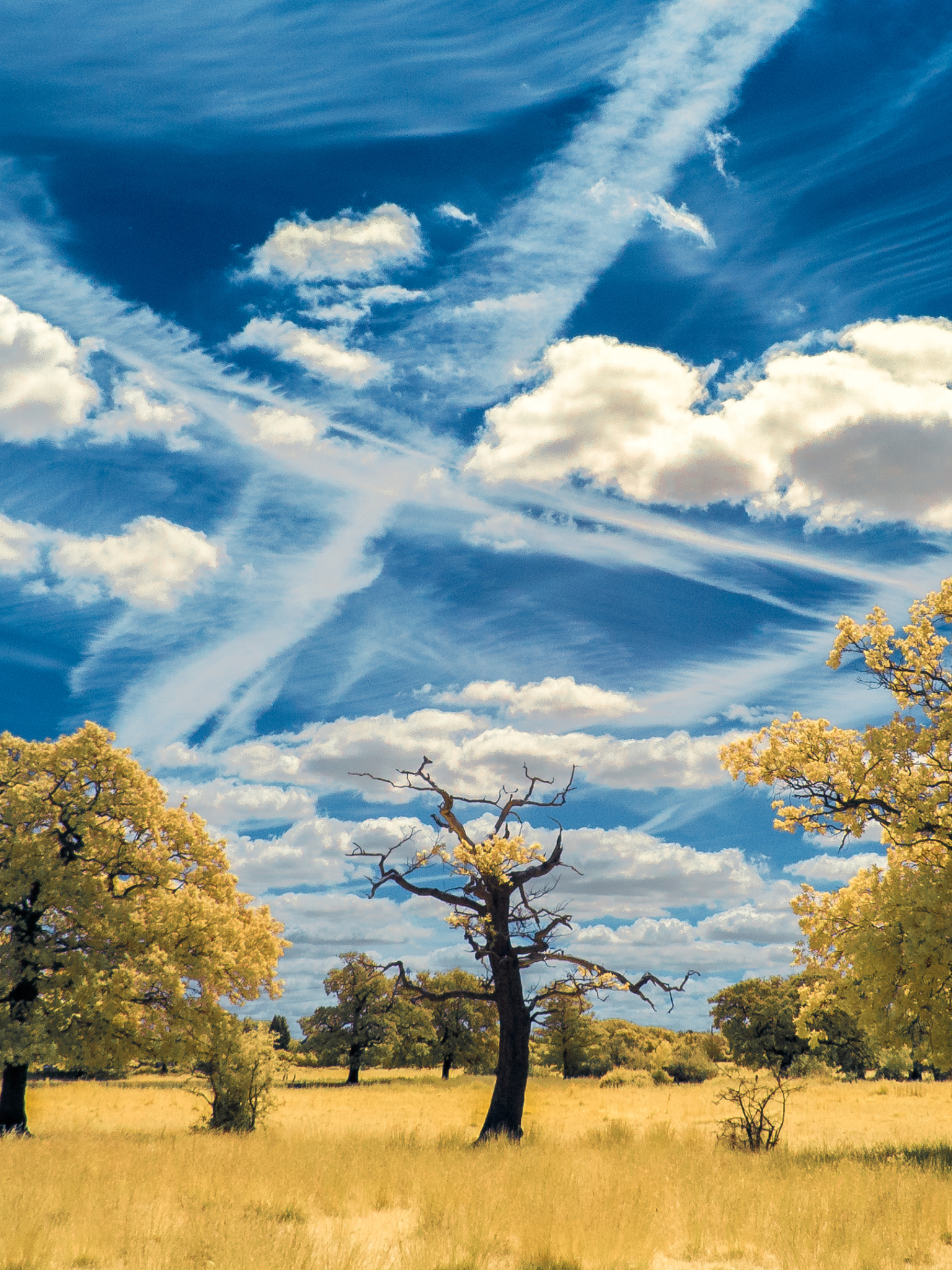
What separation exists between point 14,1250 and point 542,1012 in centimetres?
A: 1730

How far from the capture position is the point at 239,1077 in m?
24.7

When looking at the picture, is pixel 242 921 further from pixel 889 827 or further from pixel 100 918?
pixel 889 827

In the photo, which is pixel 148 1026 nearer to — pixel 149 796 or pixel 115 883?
pixel 115 883

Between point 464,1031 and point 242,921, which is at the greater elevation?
point 242,921

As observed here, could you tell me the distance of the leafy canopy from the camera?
25.7 metres

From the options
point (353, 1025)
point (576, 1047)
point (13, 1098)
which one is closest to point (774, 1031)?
point (576, 1047)

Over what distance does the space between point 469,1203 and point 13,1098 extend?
20687 mm

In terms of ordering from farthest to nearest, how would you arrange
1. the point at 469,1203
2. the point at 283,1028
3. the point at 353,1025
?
the point at 283,1028 → the point at 353,1025 → the point at 469,1203

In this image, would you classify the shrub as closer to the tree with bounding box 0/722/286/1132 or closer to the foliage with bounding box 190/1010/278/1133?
the foliage with bounding box 190/1010/278/1133

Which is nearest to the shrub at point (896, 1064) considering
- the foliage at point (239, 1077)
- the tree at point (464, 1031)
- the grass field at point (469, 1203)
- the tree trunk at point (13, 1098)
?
the tree at point (464, 1031)

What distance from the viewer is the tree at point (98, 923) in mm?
25672

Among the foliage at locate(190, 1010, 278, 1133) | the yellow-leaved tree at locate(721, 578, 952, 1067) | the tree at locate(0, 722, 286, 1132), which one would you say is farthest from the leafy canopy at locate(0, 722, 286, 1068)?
the yellow-leaved tree at locate(721, 578, 952, 1067)

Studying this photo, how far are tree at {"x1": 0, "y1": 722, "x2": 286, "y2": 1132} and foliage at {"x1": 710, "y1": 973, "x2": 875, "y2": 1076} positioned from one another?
41981 mm

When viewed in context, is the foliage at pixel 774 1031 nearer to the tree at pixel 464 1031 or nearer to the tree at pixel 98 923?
the tree at pixel 464 1031
